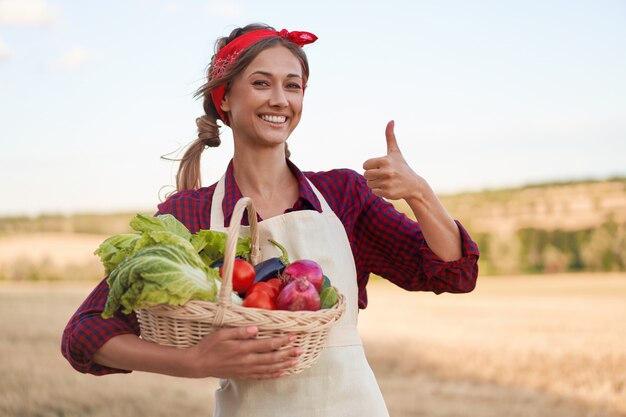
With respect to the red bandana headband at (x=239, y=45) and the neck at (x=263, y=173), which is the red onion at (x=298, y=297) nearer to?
the neck at (x=263, y=173)

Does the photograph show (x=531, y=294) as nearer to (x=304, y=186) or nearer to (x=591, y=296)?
(x=591, y=296)

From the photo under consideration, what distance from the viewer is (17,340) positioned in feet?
27.3

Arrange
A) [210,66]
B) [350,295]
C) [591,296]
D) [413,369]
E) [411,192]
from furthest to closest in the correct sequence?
[591,296] < [413,369] < [210,66] < [350,295] < [411,192]

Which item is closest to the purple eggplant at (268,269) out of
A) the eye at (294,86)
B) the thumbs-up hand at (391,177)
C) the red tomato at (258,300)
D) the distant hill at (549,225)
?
the red tomato at (258,300)

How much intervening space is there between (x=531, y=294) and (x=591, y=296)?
983mm

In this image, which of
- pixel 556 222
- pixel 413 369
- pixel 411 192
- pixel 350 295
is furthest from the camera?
pixel 556 222

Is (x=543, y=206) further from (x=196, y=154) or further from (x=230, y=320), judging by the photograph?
(x=230, y=320)

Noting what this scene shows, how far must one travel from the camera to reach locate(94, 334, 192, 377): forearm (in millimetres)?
2184

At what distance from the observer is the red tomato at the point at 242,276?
7.36 ft

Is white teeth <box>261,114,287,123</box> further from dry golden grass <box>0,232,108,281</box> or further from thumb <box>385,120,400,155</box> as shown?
dry golden grass <box>0,232,108,281</box>

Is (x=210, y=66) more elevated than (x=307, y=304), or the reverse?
(x=210, y=66)

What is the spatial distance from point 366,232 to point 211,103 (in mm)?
759

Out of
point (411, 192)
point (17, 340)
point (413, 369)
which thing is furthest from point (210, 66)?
point (17, 340)

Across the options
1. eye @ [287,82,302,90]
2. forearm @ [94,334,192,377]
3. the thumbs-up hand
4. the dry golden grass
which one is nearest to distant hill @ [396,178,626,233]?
the dry golden grass
